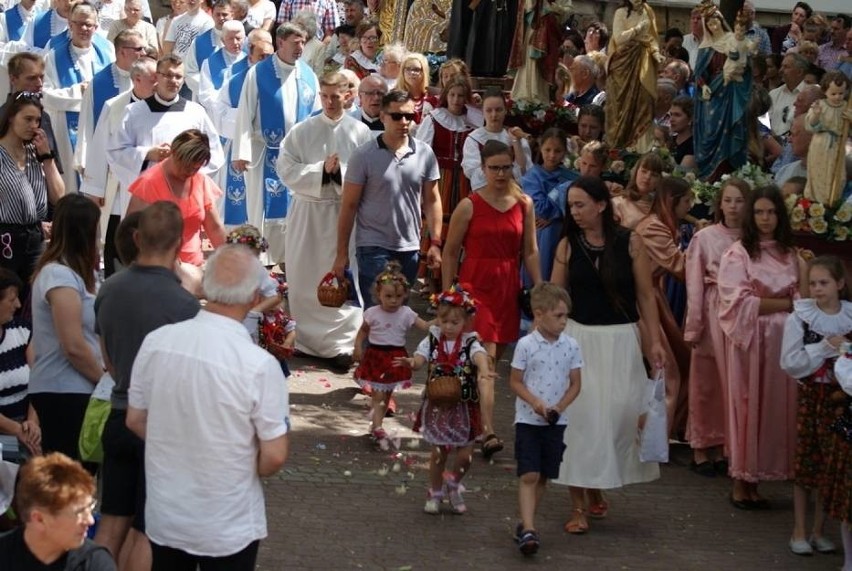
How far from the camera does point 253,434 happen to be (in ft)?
18.4

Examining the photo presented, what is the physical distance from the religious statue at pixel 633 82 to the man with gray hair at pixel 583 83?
5.70 ft

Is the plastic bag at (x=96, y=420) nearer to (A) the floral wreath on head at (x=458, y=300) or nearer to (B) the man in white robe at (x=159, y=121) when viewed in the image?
(A) the floral wreath on head at (x=458, y=300)

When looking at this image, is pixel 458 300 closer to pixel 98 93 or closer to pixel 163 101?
pixel 163 101

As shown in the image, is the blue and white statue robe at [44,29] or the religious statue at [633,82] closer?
the religious statue at [633,82]

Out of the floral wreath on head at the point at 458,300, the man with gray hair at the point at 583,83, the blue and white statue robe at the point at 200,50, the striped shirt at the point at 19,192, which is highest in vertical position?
the blue and white statue robe at the point at 200,50

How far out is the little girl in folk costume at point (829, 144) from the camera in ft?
33.9

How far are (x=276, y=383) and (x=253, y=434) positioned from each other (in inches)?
7.8

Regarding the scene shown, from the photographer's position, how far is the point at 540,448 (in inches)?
326

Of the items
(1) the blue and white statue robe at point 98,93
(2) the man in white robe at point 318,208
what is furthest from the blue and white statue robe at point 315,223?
(1) the blue and white statue robe at point 98,93

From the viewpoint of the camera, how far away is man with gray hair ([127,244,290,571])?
553 centimetres

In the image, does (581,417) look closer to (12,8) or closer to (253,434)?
(253,434)

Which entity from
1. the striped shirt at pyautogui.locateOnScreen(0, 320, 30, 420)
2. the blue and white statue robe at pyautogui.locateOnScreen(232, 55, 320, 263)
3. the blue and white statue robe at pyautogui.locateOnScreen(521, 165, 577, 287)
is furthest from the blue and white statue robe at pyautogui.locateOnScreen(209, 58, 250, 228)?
the striped shirt at pyautogui.locateOnScreen(0, 320, 30, 420)

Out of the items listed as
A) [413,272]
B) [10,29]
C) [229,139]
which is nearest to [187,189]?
[413,272]

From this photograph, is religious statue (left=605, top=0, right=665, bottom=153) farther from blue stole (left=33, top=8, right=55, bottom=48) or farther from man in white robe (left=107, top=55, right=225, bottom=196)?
blue stole (left=33, top=8, right=55, bottom=48)
